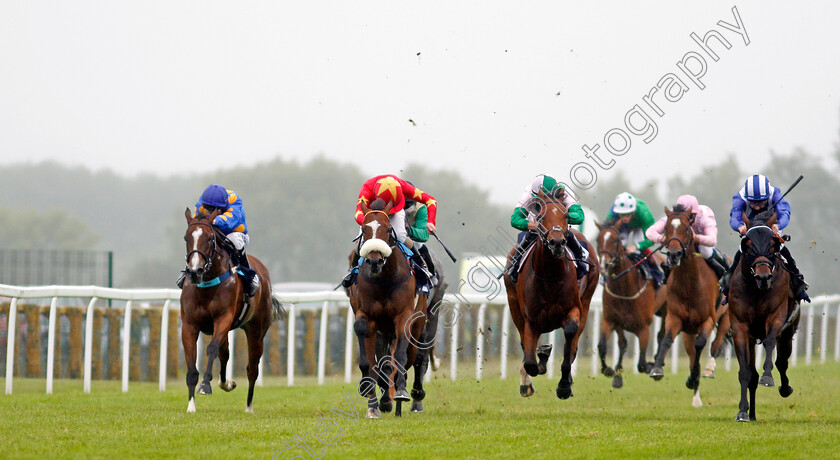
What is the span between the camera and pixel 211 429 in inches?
313

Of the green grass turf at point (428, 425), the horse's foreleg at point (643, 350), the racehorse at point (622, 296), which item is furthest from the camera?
the horse's foreleg at point (643, 350)

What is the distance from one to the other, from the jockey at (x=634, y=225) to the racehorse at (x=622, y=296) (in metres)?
0.16

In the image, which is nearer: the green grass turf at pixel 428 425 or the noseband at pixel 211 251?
the green grass turf at pixel 428 425

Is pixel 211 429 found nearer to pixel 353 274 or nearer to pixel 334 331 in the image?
pixel 353 274

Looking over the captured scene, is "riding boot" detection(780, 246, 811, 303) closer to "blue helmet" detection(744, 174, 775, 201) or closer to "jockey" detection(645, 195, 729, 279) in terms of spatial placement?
"blue helmet" detection(744, 174, 775, 201)

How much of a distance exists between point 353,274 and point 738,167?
48509 millimetres

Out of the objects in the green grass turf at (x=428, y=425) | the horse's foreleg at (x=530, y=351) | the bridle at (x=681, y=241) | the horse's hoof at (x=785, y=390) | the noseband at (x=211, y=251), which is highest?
the bridle at (x=681, y=241)

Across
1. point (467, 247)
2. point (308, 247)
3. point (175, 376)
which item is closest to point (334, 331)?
point (175, 376)

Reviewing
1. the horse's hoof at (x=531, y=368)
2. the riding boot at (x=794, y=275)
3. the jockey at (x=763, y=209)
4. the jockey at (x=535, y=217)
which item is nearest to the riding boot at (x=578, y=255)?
the jockey at (x=535, y=217)

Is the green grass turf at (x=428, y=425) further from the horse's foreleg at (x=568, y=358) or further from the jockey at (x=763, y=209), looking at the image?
the jockey at (x=763, y=209)

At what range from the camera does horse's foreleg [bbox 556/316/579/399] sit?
965 cm

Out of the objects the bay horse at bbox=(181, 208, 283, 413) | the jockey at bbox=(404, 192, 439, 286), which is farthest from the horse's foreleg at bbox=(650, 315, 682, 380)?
the bay horse at bbox=(181, 208, 283, 413)

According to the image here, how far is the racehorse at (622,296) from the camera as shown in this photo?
13258 millimetres

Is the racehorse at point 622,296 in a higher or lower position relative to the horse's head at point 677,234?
lower
